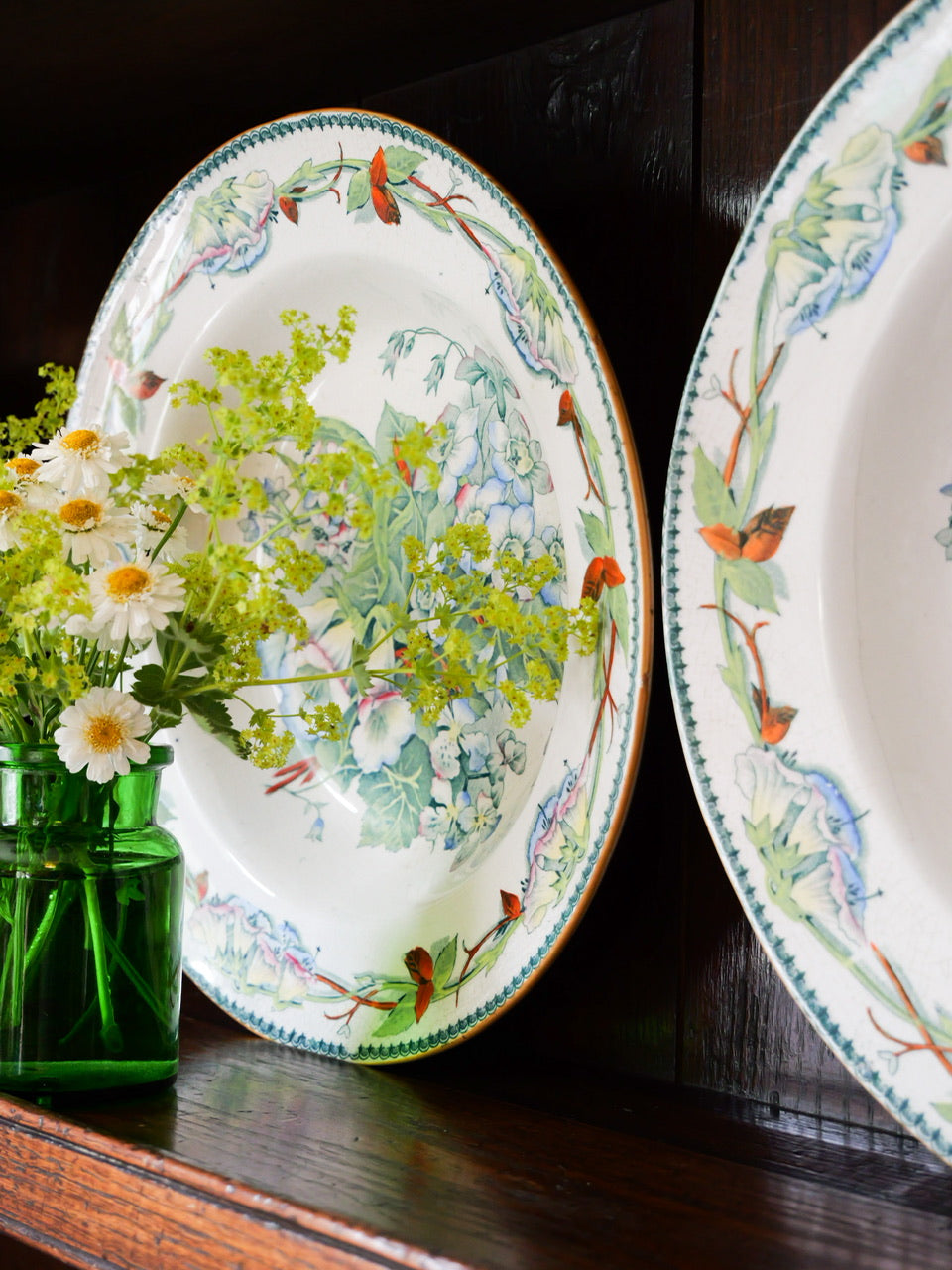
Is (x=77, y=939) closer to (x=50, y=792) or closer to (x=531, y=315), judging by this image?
(x=50, y=792)

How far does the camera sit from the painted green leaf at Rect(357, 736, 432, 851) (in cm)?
69

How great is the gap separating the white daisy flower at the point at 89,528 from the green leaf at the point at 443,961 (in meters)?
0.25

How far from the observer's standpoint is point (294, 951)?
70 cm

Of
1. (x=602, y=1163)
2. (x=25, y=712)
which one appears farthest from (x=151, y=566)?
(x=602, y=1163)

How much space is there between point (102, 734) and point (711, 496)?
294mm

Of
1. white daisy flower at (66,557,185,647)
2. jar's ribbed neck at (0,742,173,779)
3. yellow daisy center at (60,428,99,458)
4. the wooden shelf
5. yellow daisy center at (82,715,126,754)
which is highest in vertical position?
yellow daisy center at (60,428,99,458)

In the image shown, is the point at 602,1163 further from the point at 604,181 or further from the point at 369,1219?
the point at 604,181

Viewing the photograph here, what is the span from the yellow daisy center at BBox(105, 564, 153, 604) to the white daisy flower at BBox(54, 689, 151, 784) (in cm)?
5

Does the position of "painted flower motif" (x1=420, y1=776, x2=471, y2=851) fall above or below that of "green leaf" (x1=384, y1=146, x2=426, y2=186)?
below

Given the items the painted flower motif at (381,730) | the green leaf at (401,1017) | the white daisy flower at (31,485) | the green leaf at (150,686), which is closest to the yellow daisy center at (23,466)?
the white daisy flower at (31,485)

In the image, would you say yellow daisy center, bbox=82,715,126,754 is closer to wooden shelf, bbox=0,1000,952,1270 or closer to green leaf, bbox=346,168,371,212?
→ wooden shelf, bbox=0,1000,952,1270

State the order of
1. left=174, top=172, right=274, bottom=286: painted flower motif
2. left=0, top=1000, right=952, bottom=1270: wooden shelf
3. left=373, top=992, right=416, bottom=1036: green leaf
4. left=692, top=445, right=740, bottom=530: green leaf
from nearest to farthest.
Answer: left=0, top=1000, right=952, bottom=1270: wooden shelf < left=692, top=445, right=740, bottom=530: green leaf < left=373, top=992, right=416, bottom=1036: green leaf < left=174, top=172, right=274, bottom=286: painted flower motif

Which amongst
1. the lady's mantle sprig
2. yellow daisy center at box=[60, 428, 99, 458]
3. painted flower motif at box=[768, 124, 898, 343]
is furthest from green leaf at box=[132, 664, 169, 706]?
painted flower motif at box=[768, 124, 898, 343]

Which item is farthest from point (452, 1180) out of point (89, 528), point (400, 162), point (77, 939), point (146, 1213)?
point (400, 162)
